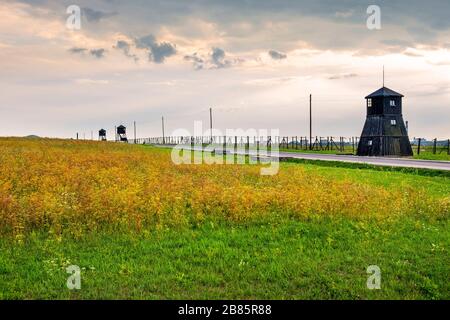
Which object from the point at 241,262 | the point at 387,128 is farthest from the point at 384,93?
the point at 241,262

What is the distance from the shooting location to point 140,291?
26.7 ft

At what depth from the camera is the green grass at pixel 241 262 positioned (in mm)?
8180

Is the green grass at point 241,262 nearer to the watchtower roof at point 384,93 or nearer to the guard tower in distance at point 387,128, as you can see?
the guard tower in distance at point 387,128

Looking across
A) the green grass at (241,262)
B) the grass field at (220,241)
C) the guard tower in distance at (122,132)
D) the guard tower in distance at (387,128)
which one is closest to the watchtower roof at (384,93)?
the guard tower in distance at (387,128)

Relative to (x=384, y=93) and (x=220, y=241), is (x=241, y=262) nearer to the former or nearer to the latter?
(x=220, y=241)

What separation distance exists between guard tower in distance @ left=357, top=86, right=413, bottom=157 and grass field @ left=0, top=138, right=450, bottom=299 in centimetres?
3011

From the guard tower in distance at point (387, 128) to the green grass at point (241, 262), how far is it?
120 ft

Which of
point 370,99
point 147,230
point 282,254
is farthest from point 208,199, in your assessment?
point 370,99

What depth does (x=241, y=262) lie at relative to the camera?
9.60 m

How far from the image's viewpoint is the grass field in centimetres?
840

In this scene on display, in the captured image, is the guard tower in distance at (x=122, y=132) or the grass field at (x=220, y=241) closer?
the grass field at (x=220, y=241)

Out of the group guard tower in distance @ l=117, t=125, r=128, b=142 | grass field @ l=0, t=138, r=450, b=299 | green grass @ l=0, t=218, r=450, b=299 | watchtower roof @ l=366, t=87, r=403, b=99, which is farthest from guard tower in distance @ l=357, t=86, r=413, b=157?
guard tower in distance @ l=117, t=125, r=128, b=142
